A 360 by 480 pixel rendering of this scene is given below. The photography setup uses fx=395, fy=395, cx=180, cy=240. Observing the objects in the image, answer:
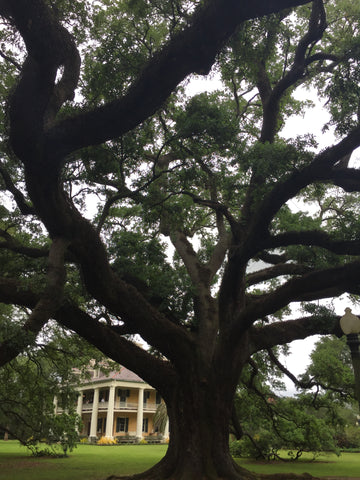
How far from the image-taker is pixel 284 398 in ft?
53.8

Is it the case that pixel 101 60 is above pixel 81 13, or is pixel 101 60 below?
below

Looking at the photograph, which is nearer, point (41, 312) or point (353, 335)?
point (353, 335)

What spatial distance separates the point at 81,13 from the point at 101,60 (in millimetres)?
1070

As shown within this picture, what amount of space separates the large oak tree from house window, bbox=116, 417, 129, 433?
3086 centimetres

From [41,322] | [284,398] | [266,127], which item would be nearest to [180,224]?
[266,127]

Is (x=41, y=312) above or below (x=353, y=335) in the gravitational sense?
above

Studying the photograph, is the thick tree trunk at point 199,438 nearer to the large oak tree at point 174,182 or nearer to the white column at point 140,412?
the large oak tree at point 174,182

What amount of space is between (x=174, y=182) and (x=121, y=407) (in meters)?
33.1

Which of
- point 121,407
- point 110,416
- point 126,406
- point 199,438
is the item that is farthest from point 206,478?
point 126,406

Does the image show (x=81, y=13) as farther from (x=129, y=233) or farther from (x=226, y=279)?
(x=226, y=279)

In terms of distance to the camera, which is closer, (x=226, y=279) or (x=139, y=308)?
(x=139, y=308)

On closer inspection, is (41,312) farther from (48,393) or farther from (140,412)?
(140,412)

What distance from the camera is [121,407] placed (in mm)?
37594

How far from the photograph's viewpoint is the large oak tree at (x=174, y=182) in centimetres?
611
